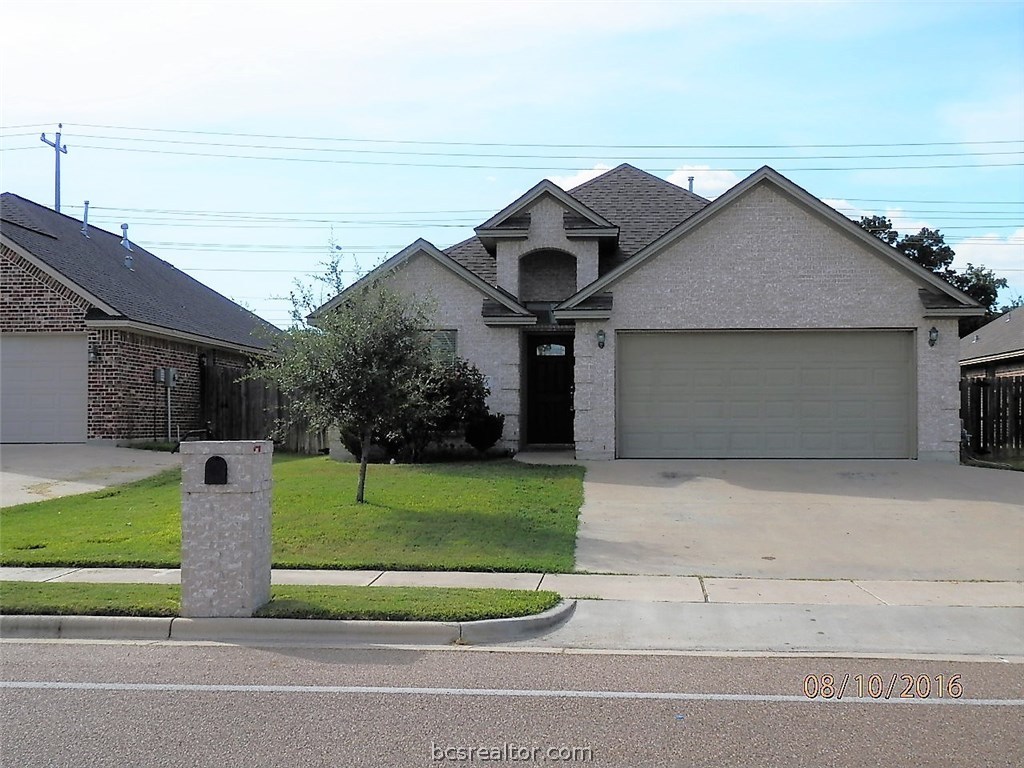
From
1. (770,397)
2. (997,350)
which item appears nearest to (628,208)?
(770,397)

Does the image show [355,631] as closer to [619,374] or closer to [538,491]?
[538,491]

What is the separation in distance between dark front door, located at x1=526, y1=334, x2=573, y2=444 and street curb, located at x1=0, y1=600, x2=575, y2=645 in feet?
42.9

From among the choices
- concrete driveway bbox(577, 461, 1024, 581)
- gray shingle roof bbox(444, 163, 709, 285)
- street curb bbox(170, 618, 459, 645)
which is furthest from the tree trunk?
gray shingle roof bbox(444, 163, 709, 285)

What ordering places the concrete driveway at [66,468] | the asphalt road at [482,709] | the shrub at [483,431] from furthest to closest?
Result: the shrub at [483,431]
the concrete driveway at [66,468]
the asphalt road at [482,709]

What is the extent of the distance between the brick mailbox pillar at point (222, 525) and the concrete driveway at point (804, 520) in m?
3.79

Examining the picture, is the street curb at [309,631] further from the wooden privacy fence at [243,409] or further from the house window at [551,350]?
the wooden privacy fence at [243,409]

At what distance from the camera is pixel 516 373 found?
19.0 m

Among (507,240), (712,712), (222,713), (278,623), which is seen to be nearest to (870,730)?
(712,712)

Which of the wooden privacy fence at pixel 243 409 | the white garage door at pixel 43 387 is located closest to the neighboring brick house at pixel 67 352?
the white garage door at pixel 43 387

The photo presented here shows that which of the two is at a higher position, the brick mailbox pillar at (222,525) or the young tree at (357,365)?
the young tree at (357,365)

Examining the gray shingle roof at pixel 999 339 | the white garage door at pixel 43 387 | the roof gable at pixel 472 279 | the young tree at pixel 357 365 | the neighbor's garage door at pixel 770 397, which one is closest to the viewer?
the young tree at pixel 357 365

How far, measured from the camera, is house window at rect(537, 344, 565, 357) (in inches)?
811

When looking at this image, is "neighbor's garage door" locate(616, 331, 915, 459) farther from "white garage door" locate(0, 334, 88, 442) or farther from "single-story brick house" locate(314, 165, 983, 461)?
"white garage door" locate(0, 334, 88, 442)
